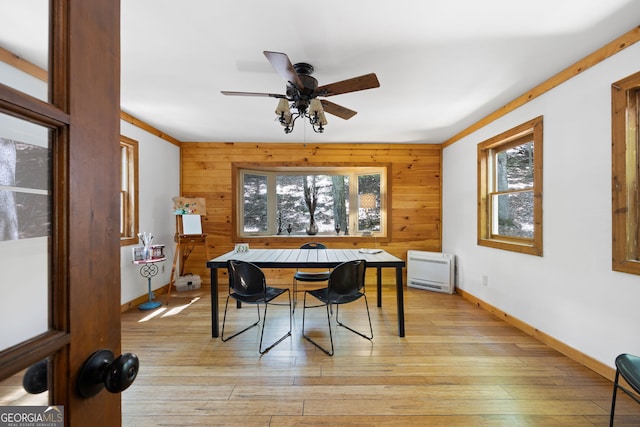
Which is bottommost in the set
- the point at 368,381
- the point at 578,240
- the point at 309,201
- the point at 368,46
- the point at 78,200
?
the point at 368,381

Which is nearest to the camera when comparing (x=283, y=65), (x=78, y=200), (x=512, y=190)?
(x=78, y=200)

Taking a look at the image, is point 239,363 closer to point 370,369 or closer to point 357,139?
point 370,369

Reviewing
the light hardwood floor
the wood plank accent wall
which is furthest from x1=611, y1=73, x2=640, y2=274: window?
the wood plank accent wall

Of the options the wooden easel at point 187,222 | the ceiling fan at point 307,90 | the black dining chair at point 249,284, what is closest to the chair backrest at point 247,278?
the black dining chair at point 249,284

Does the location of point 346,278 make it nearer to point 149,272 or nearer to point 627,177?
point 627,177

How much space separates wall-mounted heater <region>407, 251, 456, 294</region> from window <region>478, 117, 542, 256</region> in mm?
754

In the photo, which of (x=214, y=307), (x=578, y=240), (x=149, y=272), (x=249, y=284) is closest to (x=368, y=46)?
(x=249, y=284)

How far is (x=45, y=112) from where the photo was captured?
475mm

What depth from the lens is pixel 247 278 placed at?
2.55 m

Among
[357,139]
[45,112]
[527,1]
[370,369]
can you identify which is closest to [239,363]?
[370,369]

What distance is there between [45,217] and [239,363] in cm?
223

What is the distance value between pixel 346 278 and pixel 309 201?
269 centimetres

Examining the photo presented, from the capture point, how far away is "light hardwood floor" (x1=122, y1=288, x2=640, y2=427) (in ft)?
5.88

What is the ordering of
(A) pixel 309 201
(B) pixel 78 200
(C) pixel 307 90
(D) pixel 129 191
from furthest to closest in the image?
(A) pixel 309 201 → (D) pixel 129 191 → (C) pixel 307 90 → (B) pixel 78 200
